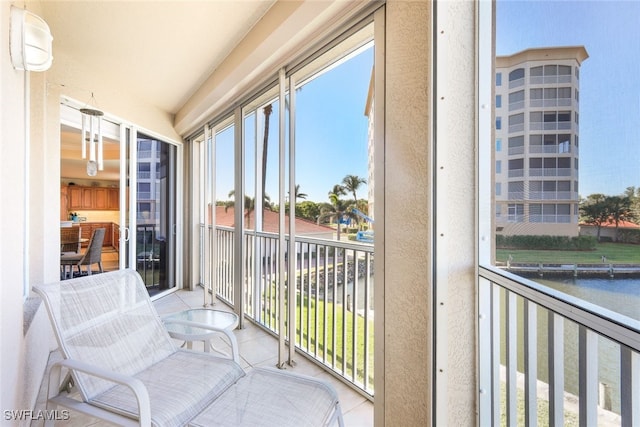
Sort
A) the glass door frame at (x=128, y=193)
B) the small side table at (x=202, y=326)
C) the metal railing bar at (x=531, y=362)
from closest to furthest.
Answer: the metal railing bar at (x=531, y=362) → the small side table at (x=202, y=326) → the glass door frame at (x=128, y=193)

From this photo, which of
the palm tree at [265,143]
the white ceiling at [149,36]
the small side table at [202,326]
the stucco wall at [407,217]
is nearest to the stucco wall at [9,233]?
the small side table at [202,326]

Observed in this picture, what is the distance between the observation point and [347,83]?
2391mm

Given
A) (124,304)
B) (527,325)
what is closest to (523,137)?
(527,325)

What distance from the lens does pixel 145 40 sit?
2586 millimetres

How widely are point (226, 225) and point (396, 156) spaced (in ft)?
10.9

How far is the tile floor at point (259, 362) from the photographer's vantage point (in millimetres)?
1814

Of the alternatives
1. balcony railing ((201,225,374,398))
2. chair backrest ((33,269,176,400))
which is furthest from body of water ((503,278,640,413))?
chair backrest ((33,269,176,400))

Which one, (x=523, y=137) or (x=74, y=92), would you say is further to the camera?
(x=74, y=92)

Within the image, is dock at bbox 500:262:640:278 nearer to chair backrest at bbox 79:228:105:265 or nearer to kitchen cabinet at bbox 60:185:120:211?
chair backrest at bbox 79:228:105:265

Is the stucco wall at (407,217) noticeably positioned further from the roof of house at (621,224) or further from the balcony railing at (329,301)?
the balcony railing at (329,301)

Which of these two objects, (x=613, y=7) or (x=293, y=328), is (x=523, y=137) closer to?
(x=613, y=7)

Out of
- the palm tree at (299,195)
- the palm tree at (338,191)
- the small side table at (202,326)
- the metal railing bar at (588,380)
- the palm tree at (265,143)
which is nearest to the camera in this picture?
the metal railing bar at (588,380)

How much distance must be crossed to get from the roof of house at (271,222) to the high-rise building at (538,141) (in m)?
1.54

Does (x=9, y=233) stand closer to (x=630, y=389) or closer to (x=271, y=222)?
(x=271, y=222)
